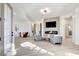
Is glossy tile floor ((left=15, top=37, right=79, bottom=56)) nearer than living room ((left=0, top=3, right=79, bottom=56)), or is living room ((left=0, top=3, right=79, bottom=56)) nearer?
glossy tile floor ((left=15, top=37, right=79, bottom=56))

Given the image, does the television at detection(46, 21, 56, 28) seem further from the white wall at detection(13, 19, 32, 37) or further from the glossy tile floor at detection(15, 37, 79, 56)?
the glossy tile floor at detection(15, 37, 79, 56)

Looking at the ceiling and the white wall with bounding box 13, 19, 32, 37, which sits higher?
the ceiling

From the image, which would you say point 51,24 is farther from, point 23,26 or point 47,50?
point 47,50

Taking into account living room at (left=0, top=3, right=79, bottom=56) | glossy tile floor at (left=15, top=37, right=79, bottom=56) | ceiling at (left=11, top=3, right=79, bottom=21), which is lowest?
glossy tile floor at (left=15, top=37, right=79, bottom=56)

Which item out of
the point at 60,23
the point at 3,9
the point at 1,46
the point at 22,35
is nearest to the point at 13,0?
the point at 3,9

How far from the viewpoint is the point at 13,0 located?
129 inches

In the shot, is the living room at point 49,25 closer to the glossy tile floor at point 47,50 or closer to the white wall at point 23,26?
the white wall at point 23,26

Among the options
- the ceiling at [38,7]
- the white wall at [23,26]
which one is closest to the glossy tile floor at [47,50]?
the ceiling at [38,7]

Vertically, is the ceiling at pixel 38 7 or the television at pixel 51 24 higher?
the ceiling at pixel 38 7

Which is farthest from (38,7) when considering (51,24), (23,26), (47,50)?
(23,26)

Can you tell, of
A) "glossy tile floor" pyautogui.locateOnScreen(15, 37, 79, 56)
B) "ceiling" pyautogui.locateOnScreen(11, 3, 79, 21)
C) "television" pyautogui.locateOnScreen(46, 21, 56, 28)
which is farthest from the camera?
"television" pyautogui.locateOnScreen(46, 21, 56, 28)

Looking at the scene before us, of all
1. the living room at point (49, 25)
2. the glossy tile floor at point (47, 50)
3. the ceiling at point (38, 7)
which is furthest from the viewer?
the living room at point (49, 25)

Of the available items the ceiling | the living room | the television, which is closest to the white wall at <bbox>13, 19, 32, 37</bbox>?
the living room

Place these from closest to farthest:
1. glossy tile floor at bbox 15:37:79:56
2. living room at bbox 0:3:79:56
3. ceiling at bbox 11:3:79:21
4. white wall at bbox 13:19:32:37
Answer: glossy tile floor at bbox 15:37:79:56 < ceiling at bbox 11:3:79:21 < living room at bbox 0:3:79:56 < white wall at bbox 13:19:32:37
